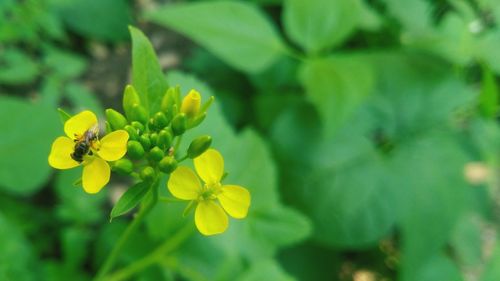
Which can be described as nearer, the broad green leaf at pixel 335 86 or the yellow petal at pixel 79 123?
the yellow petal at pixel 79 123

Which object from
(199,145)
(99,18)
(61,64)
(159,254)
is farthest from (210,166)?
(99,18)

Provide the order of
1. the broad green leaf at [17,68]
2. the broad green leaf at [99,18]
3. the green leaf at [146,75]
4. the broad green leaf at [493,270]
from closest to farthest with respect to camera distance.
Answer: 1. the green leaf at [146,75]
2. the broad green leaf at [493,270]
3. the broad green leaf at [17,68]
4. the broad green leaf at [99,18]

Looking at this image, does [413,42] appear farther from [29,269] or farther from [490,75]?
[29,269]

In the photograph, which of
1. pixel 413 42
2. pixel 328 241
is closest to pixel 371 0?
pixel 413 42

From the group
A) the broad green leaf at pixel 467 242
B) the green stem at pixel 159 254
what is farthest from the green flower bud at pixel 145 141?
the broad green leaf at pixel 467 242

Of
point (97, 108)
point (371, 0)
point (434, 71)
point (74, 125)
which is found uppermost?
point (371, 0)

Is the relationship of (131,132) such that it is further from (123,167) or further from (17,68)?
(17,68)

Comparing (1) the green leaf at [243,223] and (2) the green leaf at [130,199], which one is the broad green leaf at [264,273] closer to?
(1) the green leaf at [243,223]
